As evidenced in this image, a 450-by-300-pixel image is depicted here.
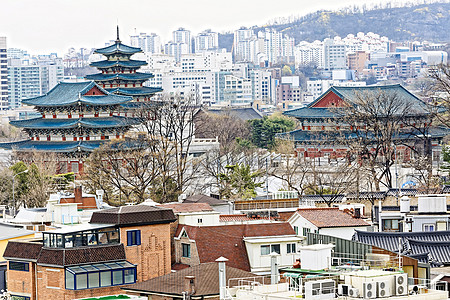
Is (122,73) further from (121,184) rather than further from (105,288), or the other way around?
(105,288)

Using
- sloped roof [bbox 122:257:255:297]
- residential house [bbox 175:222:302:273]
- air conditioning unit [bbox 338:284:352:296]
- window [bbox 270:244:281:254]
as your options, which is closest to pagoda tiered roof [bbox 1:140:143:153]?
residential house [bbox 175:222:302:273]

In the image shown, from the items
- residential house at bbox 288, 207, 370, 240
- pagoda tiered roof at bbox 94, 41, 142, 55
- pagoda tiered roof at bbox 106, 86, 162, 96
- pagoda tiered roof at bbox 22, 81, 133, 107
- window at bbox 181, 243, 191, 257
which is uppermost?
pagoda tiered roof at bbox 94, 41, 142, 55

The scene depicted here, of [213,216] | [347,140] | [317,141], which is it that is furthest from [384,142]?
[213,216]

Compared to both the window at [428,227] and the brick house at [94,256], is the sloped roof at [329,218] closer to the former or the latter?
the window at [428,227]

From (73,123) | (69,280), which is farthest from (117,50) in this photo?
(69,280)

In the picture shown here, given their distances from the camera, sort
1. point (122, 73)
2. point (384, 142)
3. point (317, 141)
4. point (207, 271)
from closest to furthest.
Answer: point (207, 271) → point (384, 142) → point (317, 141) → point (122, 73)

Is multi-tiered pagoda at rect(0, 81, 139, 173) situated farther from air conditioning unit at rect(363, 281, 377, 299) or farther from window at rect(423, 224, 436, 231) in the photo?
air conditioning unit at rect(363, 281, 377, 299)
